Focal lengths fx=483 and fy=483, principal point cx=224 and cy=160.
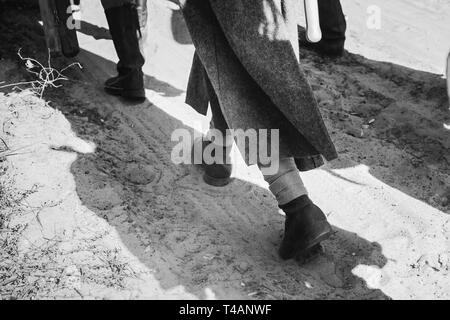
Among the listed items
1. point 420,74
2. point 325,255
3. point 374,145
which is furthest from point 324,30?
point 325,255

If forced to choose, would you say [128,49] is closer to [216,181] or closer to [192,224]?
[216,181]

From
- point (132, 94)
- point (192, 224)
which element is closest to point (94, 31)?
point (132, 94)

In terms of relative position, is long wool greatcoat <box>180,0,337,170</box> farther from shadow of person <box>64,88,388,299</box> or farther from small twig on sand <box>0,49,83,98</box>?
small twig on sand <box>0,49,83,98</box>

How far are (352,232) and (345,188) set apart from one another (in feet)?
1.17

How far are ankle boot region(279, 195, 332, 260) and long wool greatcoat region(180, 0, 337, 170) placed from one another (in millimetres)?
228

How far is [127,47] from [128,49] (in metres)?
0.01

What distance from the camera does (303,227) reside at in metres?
2.05

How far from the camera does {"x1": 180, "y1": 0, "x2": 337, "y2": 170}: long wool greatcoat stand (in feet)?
6.16

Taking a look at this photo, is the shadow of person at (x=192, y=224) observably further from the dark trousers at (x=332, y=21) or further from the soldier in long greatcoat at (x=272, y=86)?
the dark trousers at (x=332, y=21)

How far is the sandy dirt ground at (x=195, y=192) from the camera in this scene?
6.77ft

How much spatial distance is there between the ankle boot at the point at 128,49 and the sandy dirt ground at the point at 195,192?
105mm

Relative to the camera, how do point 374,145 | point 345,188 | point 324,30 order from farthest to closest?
point 324,30
point 374,145
point 345,188

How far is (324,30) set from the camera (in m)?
3.81
